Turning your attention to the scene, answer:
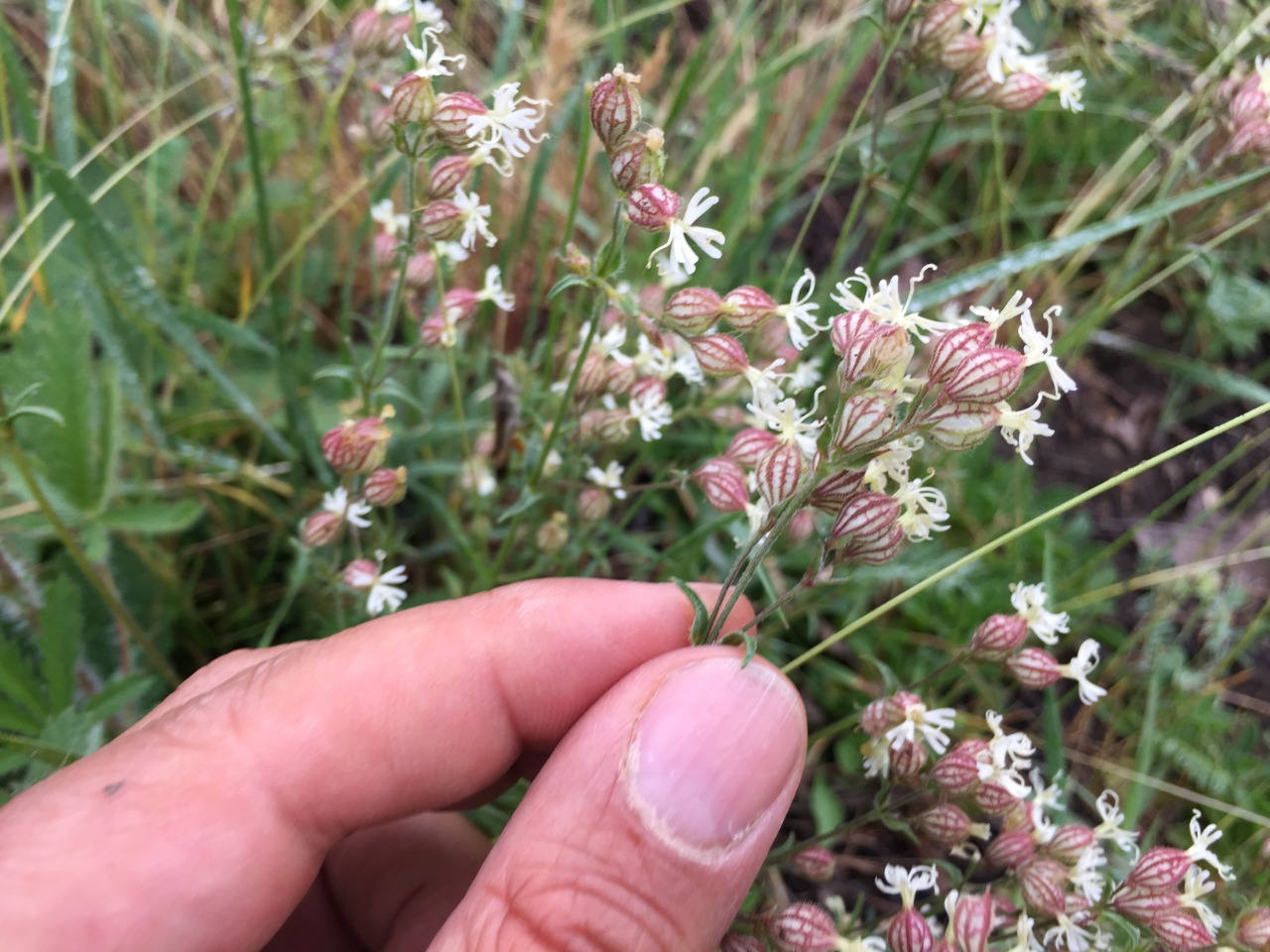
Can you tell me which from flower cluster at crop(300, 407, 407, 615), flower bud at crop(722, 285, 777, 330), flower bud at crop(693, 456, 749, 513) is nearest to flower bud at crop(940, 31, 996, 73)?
flower bud at crop(722, 285, 777, 330)

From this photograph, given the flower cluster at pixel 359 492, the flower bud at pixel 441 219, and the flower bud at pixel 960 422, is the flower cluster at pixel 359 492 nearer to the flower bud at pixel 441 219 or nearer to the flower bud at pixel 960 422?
the flower bud at pixel 441 219

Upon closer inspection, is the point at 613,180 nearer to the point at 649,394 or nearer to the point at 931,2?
the point at 649,394

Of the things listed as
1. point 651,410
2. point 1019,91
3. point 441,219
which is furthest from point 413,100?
point 1019,91

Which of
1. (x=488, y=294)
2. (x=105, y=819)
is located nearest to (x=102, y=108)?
(x=488, y=294)

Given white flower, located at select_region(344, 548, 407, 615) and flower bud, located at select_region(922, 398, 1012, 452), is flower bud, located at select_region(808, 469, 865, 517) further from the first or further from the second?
white flower, located at select_region(344, 548, 407, 615)

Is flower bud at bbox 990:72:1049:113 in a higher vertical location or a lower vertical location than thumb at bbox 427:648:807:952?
higher

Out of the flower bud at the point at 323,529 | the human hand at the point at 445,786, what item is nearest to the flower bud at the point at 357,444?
the flower bud at the point at 323,529
